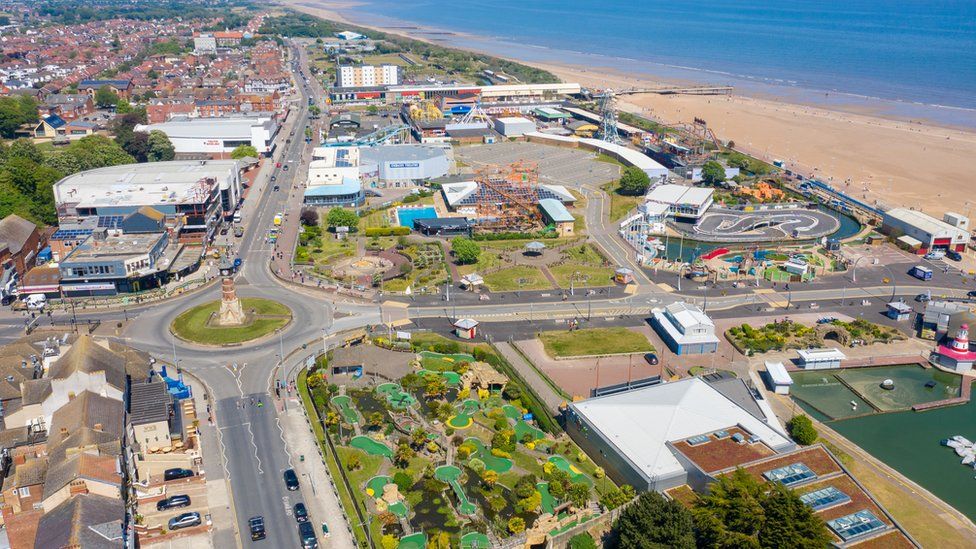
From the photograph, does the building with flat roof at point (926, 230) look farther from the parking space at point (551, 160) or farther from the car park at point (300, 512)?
the car park at point (300, 512)

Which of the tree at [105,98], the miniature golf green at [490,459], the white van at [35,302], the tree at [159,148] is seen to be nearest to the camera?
the miniature golf green at [490,459]

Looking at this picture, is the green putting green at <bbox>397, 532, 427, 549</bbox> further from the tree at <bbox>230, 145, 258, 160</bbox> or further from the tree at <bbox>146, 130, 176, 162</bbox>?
the tree at <bbox>146, 130, 176, 162</bbox>

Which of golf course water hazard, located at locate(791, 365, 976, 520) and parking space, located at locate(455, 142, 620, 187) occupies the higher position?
parking space, located at locate(455, 142, 620, 187)

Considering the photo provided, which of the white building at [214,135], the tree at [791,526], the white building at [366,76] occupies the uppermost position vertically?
the white building at [366,76]

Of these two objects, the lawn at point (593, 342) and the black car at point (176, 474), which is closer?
the black car at point (176, 474)

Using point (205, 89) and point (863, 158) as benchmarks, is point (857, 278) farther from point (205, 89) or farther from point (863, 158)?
point (205, 89)

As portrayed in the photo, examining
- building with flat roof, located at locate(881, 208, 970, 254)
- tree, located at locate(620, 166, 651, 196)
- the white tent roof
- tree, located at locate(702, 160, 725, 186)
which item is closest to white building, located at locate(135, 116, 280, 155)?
tree, located at locate(620, 166, 651, 196)

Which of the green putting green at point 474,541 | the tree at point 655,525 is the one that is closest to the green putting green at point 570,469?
the tree at point 655,525
